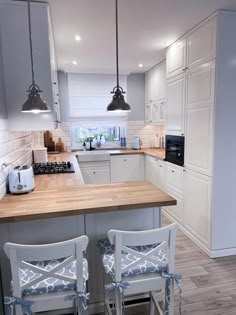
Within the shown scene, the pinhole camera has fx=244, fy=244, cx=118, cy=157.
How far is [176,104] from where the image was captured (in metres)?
3.34

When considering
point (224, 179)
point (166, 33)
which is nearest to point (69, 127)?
point (166, 33)

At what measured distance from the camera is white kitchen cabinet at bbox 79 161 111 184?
4.70m

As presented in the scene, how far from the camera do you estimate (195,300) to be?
204cm

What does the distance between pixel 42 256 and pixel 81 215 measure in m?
0.60

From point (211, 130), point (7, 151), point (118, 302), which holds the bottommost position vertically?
point (118, 302)

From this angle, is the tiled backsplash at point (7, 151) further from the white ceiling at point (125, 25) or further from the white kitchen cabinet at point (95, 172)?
the white kitchen cabinet at point (95, 172)

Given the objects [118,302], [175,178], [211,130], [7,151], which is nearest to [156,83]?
[175,178]

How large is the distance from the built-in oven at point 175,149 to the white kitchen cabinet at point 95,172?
1.46m

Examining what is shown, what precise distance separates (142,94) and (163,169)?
2.12 metres

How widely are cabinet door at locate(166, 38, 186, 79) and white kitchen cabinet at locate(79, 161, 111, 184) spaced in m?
2.10

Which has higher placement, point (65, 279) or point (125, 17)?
point (125, 17)

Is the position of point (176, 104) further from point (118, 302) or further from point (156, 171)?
point (118, 302)

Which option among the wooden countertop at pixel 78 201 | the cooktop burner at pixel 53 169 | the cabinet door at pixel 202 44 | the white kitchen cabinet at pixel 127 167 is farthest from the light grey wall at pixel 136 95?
the wooden countertop at pixel 78 201

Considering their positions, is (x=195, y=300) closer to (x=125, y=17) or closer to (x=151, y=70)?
(x=125, y=17)
